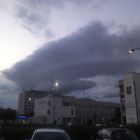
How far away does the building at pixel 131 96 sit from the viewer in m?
85.9

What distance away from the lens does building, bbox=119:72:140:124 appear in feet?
282

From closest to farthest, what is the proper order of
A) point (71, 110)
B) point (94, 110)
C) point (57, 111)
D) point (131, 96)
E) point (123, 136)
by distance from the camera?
1. point (123, 136)
2. point (131, 96)
3. point (57, 111)
4. point (71, 110)
5. point (94, 110)

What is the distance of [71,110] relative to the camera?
125250mm

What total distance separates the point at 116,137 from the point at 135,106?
238 feet

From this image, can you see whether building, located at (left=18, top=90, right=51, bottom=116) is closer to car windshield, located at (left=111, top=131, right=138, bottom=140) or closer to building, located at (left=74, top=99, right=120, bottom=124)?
building, located at (left=74, top=99, right=120, bottom=124)

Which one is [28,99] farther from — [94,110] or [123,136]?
[123,136]

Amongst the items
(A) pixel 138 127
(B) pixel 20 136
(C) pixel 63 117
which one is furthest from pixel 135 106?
(B) pixel 20 136

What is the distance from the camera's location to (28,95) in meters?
196

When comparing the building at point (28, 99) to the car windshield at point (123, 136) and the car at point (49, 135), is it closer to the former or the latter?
the car windshield at point (123, 136)

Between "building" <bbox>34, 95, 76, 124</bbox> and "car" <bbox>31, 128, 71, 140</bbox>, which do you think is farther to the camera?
"building" <bbox>34, 95, 76, 124</bbox>

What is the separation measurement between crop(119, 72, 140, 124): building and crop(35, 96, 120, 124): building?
63.5ft

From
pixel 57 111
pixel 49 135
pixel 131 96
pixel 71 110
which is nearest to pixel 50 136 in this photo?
pixel 49 135

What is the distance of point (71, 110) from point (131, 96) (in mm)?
42519

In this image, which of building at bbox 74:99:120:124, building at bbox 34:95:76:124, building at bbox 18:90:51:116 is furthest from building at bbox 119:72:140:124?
building at bbox 18:90:51:116
